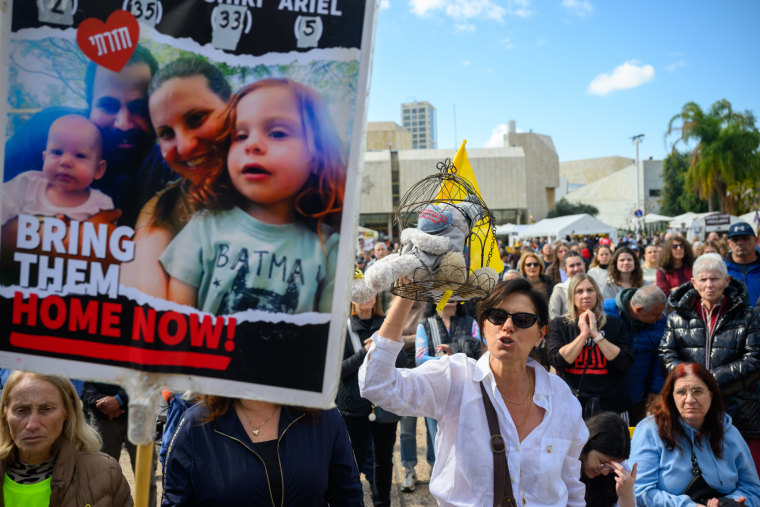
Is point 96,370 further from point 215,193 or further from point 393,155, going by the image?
point 393,155

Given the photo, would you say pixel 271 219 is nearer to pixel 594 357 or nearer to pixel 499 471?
pixel 499 471

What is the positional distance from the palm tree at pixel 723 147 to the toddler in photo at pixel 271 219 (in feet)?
128

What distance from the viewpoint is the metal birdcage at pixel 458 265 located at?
5.90 ft

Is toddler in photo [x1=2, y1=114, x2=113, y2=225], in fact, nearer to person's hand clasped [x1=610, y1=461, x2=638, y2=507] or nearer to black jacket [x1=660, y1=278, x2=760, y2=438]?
person's hand clasped [x1=610, y1=461, x2=638, y2=507]

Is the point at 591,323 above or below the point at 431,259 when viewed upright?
below

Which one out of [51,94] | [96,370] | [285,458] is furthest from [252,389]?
[51,94]

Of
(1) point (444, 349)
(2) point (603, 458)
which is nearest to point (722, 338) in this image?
(2) point (603, 458)

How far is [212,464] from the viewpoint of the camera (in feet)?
6.13

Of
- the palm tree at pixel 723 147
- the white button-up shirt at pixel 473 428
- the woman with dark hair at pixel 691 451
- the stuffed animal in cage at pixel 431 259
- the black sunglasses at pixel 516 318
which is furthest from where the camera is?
the palm tree at pixel 723 147

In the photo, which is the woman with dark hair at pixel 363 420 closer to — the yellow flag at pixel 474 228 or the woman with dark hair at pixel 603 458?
the woman with dark hair at pixel 603 458

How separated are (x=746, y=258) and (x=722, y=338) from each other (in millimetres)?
2636

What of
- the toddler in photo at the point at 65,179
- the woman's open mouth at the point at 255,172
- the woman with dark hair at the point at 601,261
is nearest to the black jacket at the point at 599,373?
the woman with dark hair at the point at 601,261

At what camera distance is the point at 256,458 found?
75.0 inches

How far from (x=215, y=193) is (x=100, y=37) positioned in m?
0.51
